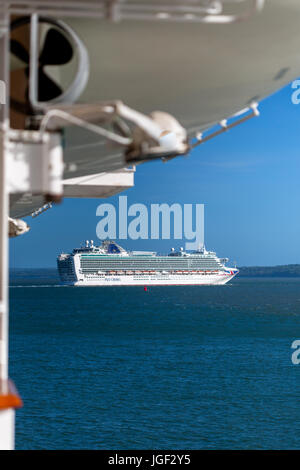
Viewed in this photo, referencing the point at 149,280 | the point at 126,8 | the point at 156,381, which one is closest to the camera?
the point at 126,8

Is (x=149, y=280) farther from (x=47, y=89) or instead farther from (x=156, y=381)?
(x=47, y=89)

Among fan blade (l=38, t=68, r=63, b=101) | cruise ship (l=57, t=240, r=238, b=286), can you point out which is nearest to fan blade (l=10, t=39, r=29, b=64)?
fan blade (l=38, t=68, r=63, b=101)

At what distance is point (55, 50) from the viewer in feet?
12.1

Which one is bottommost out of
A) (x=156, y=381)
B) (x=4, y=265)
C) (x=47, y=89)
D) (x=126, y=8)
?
(x=4, y=265)

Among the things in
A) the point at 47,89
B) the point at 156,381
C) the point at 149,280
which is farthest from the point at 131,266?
the point at 47,89

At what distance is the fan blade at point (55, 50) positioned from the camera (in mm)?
3620

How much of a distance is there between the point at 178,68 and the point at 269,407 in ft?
117

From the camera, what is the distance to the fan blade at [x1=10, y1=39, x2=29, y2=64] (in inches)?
145

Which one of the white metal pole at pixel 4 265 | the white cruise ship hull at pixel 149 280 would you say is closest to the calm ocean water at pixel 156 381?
the white metal pole at pixel 4 265

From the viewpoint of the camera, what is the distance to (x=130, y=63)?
403 centimetres

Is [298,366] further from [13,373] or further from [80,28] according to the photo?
[80,28]

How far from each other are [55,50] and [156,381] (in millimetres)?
42313

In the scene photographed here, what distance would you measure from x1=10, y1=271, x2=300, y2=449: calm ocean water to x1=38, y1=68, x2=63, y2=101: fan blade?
27.1 metres

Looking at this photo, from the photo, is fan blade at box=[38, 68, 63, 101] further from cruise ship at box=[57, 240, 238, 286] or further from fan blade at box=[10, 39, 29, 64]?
cruise ship at box=[57, 240, 238, 286]
